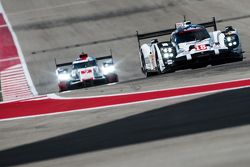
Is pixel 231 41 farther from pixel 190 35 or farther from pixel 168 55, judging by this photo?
pixel 168 55

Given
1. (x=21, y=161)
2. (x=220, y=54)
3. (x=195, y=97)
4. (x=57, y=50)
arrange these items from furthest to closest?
(x=57, y=50) < (x=220, y=54) < (x=195, y=97) < (x=21, y=161)

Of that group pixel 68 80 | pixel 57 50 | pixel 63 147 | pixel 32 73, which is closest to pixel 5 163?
pixel 63 147

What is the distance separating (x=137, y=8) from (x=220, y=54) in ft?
62.2

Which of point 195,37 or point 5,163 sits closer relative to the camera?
point 5,163

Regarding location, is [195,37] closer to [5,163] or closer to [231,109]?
[231,109]

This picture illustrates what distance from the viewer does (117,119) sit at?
8.45 meters

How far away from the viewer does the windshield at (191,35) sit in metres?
18.6

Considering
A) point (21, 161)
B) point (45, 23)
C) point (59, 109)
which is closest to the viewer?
point (21, 161)

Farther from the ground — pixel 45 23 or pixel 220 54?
pixel 45 23

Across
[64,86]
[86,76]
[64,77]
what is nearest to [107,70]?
[86,76]

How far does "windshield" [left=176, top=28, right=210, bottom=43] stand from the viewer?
18578 mm

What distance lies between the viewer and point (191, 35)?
738 inches

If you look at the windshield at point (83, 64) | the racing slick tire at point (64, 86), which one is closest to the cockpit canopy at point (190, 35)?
the racing slick tire at point (64, 86)

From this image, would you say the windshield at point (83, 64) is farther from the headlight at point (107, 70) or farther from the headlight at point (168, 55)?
the headlight at point (168, 55)
